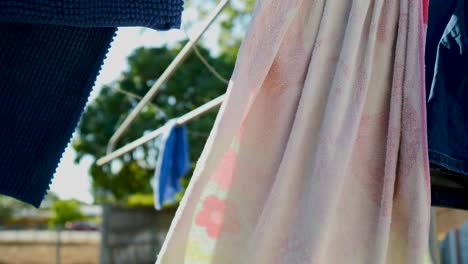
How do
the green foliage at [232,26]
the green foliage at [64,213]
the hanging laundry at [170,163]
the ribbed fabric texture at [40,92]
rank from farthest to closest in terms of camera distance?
the green foliage at [64,213], the green foliage at [232,26], the hanging laundry at [170,163], the ribbed fabric texture at [40,92]

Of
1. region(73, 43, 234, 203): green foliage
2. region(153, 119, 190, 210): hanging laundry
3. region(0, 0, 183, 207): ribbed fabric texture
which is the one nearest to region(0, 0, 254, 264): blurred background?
region(73, 43, 234, 203): green foliage

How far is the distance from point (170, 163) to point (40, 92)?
106 inches

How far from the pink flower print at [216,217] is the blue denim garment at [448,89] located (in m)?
0.29

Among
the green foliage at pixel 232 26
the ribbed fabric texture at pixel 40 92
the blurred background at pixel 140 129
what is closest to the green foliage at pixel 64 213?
the blurred background at pixel 140 129

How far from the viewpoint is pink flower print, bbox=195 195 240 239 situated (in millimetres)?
911

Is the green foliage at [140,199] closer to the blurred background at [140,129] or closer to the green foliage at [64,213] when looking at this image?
the blurred background at [140,129]

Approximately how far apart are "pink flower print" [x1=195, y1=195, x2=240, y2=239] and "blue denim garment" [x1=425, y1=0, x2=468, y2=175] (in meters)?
0.29

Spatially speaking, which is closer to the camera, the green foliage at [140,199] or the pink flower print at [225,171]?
the pink flower print at [225,171]

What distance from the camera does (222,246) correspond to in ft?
2.97

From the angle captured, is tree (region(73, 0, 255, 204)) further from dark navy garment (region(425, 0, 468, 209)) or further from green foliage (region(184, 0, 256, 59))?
dark navy garment (region(425, 0, 468, 209))

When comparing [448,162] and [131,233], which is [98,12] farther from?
[131,233]

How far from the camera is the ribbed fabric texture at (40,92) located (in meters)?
1.04

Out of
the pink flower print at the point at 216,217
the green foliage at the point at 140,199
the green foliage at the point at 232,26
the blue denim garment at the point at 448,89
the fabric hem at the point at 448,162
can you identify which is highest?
the green foliage at the point at 232,26

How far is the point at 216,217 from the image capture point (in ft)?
3.00
